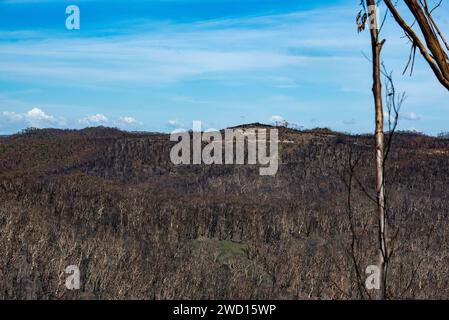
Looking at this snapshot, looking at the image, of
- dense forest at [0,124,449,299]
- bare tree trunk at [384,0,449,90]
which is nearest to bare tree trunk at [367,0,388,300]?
bare tree trunk at [384,0,449,90]

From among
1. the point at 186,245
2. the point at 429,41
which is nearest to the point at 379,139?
the point at 429,41

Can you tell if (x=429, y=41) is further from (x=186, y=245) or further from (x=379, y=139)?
(x=186, y=245)

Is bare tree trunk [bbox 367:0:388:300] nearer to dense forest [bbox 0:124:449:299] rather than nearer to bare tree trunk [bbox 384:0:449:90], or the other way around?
bare tree trunk [bbox 384:0:449:90]

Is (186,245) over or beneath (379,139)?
beneath

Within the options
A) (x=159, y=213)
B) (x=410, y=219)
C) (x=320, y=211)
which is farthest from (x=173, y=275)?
(x=410, y=219)


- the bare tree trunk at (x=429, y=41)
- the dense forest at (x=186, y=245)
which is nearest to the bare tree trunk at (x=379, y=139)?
the bare tree trunk at (x=429, y=41)

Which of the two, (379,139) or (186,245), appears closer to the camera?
(379,139)
